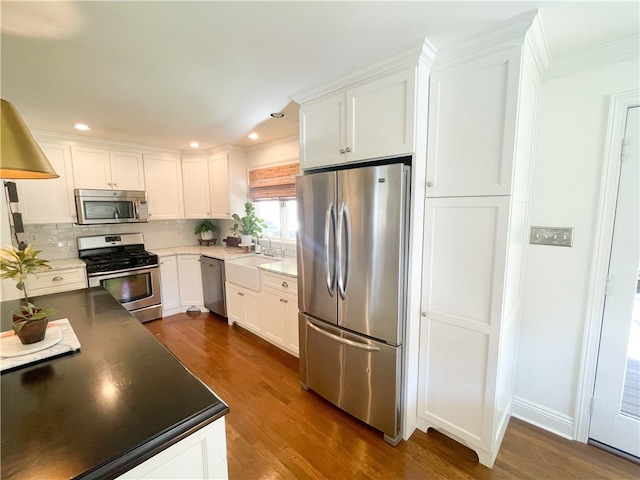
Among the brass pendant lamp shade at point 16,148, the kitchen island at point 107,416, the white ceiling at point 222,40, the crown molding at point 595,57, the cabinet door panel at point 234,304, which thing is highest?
the white ceiling at point 222,40

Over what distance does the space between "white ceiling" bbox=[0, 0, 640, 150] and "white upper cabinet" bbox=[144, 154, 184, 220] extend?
5.10 ft

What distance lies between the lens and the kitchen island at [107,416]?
2.33 feet

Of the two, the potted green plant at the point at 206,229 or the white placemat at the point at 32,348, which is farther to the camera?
the potted green plant at the point at 206,229

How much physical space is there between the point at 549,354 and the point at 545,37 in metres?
1.93

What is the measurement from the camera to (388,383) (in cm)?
180

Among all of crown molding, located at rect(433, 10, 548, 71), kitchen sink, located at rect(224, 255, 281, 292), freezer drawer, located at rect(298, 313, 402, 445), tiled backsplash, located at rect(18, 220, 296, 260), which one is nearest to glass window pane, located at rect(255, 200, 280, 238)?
tiled backsplash, located at rect(18, 220, 296, 260)

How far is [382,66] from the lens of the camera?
1.70 metres

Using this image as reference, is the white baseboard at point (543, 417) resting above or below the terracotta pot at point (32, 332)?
below

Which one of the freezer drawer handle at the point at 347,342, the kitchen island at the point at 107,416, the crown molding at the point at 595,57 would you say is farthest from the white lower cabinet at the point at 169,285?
the crown molding at the point at 595,57

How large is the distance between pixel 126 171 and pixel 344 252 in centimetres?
341

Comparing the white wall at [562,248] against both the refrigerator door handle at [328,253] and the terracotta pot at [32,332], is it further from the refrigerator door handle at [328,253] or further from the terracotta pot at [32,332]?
the terracotta pot at [32,332]

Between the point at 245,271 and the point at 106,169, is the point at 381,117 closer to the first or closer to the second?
the point at 245,271

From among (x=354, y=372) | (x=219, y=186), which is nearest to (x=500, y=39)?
(x=354, y=372)

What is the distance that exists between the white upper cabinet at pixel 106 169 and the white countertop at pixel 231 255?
0.96 m
